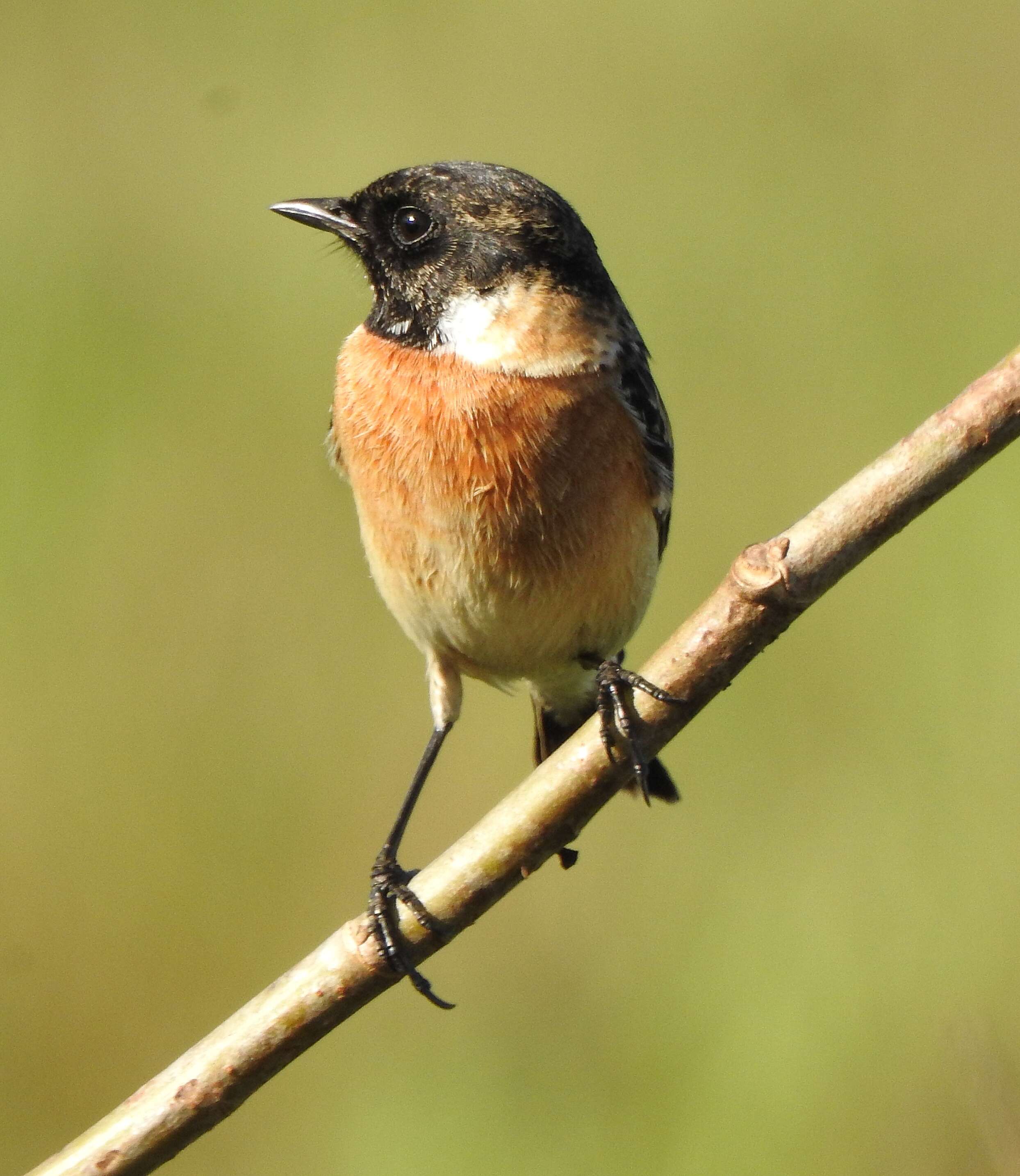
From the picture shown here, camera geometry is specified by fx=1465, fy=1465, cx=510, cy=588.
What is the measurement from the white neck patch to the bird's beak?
407 mm

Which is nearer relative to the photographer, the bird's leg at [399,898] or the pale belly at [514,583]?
the bird's leg at [399,898]

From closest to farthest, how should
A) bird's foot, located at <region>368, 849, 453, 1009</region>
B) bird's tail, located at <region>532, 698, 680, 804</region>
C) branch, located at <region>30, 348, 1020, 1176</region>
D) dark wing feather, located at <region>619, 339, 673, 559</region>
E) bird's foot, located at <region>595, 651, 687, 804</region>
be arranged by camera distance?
branch, located at <region>30, 348, 1020, 1176</region> → bird's foot, located at <region>595, 651, 687, 804</region> → bird's foot, located at <region>368, 849, 453, 1009</region> → dark wing feather, located at <region>619, 339, 673, 559</region> → bird's tail, located at <region>532, 698, 680, 804</region>

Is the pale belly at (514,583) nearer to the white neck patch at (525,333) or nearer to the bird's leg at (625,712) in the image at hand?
the white neck patch at (525,333)

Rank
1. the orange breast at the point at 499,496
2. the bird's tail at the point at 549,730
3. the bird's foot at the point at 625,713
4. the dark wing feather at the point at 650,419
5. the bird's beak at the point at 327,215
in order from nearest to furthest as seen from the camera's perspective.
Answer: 1. the bird's foot at the point at 625,713
2. the orange breast at the point at 499,496
3. the dark wing feather at the point at 650,419
4. the bird's beak at the point at 327,215
5. the bird's tail at the point at 549,730

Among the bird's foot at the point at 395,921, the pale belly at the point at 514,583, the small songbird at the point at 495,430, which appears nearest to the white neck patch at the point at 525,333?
the small songbird at the point at 495,430

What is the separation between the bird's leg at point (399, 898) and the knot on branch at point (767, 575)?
0.85 meters

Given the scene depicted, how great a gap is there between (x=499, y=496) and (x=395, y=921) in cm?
108

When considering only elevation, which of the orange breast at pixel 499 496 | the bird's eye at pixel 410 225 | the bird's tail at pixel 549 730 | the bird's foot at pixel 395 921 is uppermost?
the bird's eye at pixel 410 225

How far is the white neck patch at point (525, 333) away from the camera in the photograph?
3.49 m

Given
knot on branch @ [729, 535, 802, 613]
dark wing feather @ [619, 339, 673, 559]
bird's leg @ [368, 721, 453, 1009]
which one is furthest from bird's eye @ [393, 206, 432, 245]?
knot on branch @ [729, 535, 802, 613]

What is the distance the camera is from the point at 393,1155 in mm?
4582

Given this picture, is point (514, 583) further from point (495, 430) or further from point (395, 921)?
point (395, 921)

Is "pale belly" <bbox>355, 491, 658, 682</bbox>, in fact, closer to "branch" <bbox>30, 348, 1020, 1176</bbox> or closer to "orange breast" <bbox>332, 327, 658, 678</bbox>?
"orange breast" <bbox>332, 327, 658, 678</bbox>

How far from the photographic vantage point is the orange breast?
3398 millimetres
